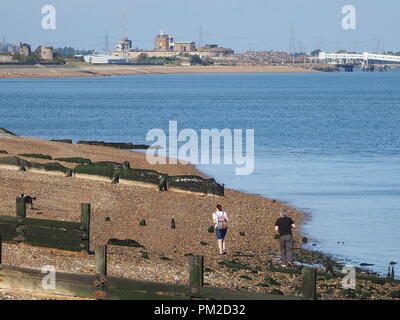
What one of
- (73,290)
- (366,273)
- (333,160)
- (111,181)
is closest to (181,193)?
(111,181)

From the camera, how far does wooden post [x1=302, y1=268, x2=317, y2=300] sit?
568 inches

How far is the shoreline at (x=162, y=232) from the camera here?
20484mm

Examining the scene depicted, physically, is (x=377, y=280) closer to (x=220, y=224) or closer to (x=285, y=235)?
(x=285, y=235)

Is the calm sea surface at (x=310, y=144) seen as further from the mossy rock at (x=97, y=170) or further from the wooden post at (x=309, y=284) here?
the wooden post at (x=309, y=284)

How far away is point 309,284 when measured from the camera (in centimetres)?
1452

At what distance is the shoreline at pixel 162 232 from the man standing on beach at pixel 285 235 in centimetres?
60

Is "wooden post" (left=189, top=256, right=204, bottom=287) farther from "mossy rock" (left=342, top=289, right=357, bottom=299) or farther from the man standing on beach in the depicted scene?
the man standing on beach

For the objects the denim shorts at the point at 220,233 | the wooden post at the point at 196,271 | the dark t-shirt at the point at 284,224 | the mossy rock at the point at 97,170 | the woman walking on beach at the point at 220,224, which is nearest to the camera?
the wooden post at the point at 196,271

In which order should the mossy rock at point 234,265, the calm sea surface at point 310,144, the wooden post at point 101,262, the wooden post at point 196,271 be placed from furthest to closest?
the calm sea surface at point 310,144 < the mossy rock at point 234,265 < the wooden post at point 101,262 < the wooden post at point 196,271

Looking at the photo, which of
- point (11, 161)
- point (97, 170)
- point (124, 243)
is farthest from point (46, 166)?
point (124, 243)

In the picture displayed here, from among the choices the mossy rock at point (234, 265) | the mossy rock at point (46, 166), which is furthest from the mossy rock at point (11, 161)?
the mossy rock at point (234, 265)

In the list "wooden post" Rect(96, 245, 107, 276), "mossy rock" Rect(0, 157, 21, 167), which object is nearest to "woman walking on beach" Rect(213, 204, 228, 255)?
"wooden post" Rect(96, 245, 107, 276)
